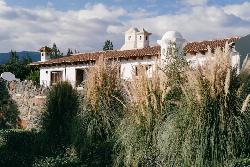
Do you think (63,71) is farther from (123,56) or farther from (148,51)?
(148,51)

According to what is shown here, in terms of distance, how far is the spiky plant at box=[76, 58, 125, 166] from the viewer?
8461 mm

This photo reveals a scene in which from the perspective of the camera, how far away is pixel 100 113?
8.50 metres

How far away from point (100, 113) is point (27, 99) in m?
7.05

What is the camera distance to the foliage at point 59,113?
10.2m

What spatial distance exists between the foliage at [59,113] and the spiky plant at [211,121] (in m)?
4.42

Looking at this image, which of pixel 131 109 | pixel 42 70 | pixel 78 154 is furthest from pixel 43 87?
pixel 42 70

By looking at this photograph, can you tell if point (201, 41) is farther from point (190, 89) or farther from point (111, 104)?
point (190, 89)

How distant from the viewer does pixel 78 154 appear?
8.91 m

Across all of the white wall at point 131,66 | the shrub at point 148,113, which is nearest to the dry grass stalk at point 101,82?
the white wall at point 131,66

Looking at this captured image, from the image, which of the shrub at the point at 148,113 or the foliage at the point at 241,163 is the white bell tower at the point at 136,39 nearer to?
the shrub at the point at 148,113

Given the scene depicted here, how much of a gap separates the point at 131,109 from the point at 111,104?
4.72 ft

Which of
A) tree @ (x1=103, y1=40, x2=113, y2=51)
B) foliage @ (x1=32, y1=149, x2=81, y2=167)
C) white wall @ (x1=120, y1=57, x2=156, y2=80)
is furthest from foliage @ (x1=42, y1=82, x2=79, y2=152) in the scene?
tree @ (x1=103, y1=40, x2=113, y2=51)

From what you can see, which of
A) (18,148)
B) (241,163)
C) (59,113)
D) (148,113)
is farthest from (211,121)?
(18,148)

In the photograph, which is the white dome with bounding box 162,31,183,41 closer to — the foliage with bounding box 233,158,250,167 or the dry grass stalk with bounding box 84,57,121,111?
the dry grass stalk with bounding box 84,57,121,111
